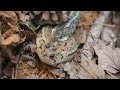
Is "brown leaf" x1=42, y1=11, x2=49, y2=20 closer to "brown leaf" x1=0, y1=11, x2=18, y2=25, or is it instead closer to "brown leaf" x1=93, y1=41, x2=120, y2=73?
"brown leaf" x1=0, y1=11, x2=18, y2=25

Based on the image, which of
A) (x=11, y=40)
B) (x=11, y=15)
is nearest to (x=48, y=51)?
(x=11, y=40)

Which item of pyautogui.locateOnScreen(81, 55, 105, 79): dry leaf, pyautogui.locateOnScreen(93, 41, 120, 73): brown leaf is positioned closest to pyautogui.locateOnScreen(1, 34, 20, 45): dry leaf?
pyautogui.locateOnScreen(81, 55, 105, 79): dry leaf

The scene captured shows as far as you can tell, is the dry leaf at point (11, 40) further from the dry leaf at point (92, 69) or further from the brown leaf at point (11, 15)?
the dry leaf at point (92, 69)

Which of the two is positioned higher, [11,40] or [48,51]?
[11,40]

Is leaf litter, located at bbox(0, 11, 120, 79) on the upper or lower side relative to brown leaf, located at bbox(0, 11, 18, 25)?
lower

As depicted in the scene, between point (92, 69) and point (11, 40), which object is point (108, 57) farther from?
point (11, 40)

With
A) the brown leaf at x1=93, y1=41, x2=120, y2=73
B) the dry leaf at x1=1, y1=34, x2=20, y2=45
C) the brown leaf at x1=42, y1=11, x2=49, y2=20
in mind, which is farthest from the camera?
the brown leaf at x1=42, y1=11, x2=49, y2=20
